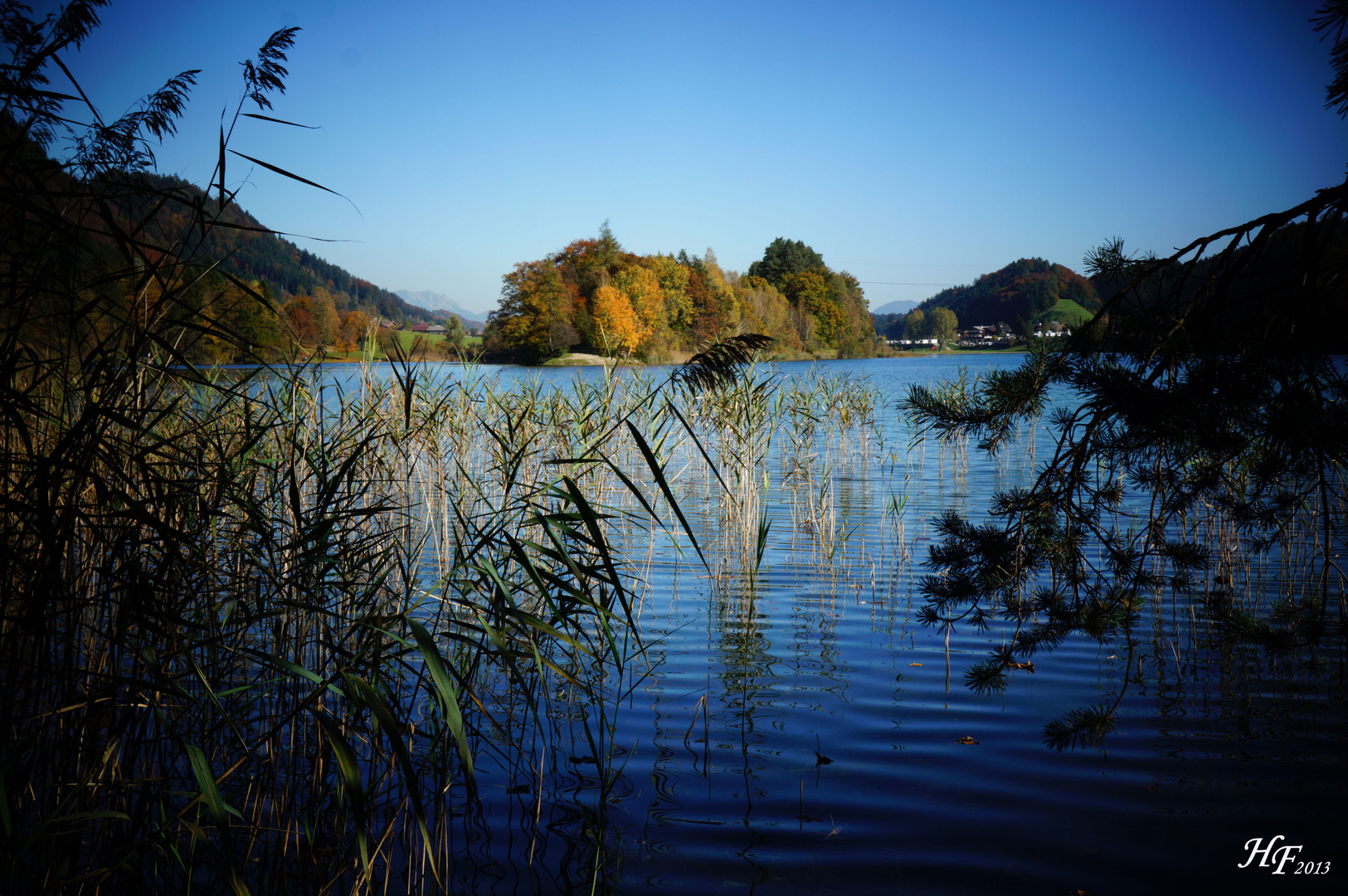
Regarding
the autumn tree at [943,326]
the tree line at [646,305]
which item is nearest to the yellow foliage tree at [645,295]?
the tree line at [646,305]

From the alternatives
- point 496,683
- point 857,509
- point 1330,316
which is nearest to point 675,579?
point 496,683

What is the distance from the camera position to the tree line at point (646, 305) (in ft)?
153

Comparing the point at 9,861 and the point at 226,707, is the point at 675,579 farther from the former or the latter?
the point at 9,861

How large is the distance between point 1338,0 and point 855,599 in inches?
185

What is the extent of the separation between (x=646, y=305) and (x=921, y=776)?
46652 mm

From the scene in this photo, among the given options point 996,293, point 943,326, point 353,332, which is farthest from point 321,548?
point 996,293

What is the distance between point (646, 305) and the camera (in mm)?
48781

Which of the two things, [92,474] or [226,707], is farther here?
[226,707]

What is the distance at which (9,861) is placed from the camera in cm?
183

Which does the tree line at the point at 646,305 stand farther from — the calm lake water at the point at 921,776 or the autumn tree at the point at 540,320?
the calm lake water at the point at 921,776

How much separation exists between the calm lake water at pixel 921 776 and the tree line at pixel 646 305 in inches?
1173

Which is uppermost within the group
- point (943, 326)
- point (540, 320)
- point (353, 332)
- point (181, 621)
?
point (943, 326)

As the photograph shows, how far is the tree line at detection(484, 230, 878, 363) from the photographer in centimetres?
4650

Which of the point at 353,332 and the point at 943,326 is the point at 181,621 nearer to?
the point at 353,332
